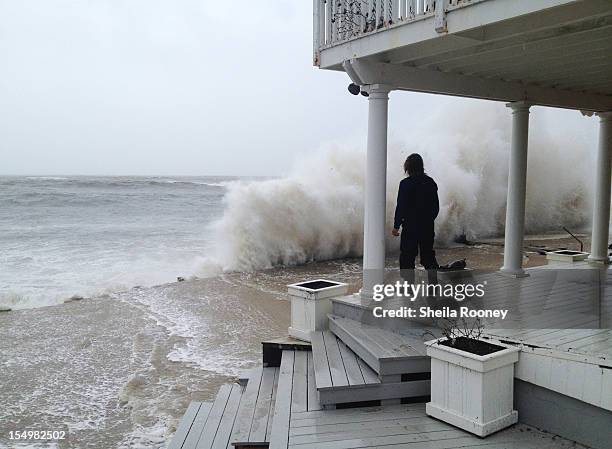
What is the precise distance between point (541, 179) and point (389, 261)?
11.3m

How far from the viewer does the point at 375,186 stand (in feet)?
17.8

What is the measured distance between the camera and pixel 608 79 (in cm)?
622

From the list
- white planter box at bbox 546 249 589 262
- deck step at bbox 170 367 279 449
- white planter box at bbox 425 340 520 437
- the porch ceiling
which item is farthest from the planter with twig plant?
white planter box at bbox 546 249 589 262

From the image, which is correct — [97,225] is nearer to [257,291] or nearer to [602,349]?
[257,291]

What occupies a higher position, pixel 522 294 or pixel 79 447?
pixel 522 294

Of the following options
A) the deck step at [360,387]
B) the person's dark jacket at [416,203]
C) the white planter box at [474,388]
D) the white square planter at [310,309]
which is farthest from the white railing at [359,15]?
the deck step at [360,387]

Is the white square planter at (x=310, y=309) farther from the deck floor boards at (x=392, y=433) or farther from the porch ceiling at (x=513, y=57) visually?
the porch ceiling at (x=513, y=57)

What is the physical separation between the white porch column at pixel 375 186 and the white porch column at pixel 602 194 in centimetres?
425

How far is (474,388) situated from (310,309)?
7.97ft

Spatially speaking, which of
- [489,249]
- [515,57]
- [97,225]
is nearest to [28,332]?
[515,57]

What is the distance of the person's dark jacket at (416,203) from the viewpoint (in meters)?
5.00

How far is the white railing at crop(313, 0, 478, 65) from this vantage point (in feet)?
14.6

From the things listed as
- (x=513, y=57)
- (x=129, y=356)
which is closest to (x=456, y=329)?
(x=513, y=57)

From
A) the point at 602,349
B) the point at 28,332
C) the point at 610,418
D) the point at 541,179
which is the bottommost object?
the point at 28,332
